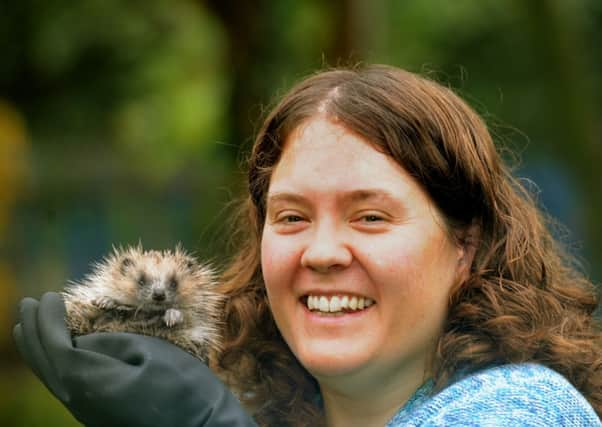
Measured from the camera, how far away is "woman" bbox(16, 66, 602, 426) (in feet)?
8.93

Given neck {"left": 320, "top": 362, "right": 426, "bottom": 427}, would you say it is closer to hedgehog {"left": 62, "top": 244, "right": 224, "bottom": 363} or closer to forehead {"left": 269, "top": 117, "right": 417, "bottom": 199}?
hedgehog {"left": 62, "top": 244, "right": 224, "bottom": 363}

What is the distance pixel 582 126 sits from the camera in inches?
301

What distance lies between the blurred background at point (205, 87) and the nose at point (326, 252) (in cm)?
133

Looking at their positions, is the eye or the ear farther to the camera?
the ear

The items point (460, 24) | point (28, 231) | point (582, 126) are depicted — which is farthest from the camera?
point (28, 231)

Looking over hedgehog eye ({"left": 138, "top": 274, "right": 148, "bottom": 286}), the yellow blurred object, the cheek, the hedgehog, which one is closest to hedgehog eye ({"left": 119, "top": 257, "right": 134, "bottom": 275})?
the hedgehog

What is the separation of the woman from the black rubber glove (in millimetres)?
60

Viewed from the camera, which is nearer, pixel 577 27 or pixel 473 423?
pixel 473 423

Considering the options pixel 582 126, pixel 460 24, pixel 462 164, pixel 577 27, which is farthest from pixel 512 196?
pixel 460 24

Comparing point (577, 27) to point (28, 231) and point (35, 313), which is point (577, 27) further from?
point (28, 231)

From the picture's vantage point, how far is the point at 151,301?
3137mm

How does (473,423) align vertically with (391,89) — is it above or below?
below

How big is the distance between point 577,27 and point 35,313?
241 inches

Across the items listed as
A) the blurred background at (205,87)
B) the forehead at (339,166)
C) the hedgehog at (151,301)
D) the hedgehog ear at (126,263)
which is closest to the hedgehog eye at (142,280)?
the hedgehog at (151,301)
